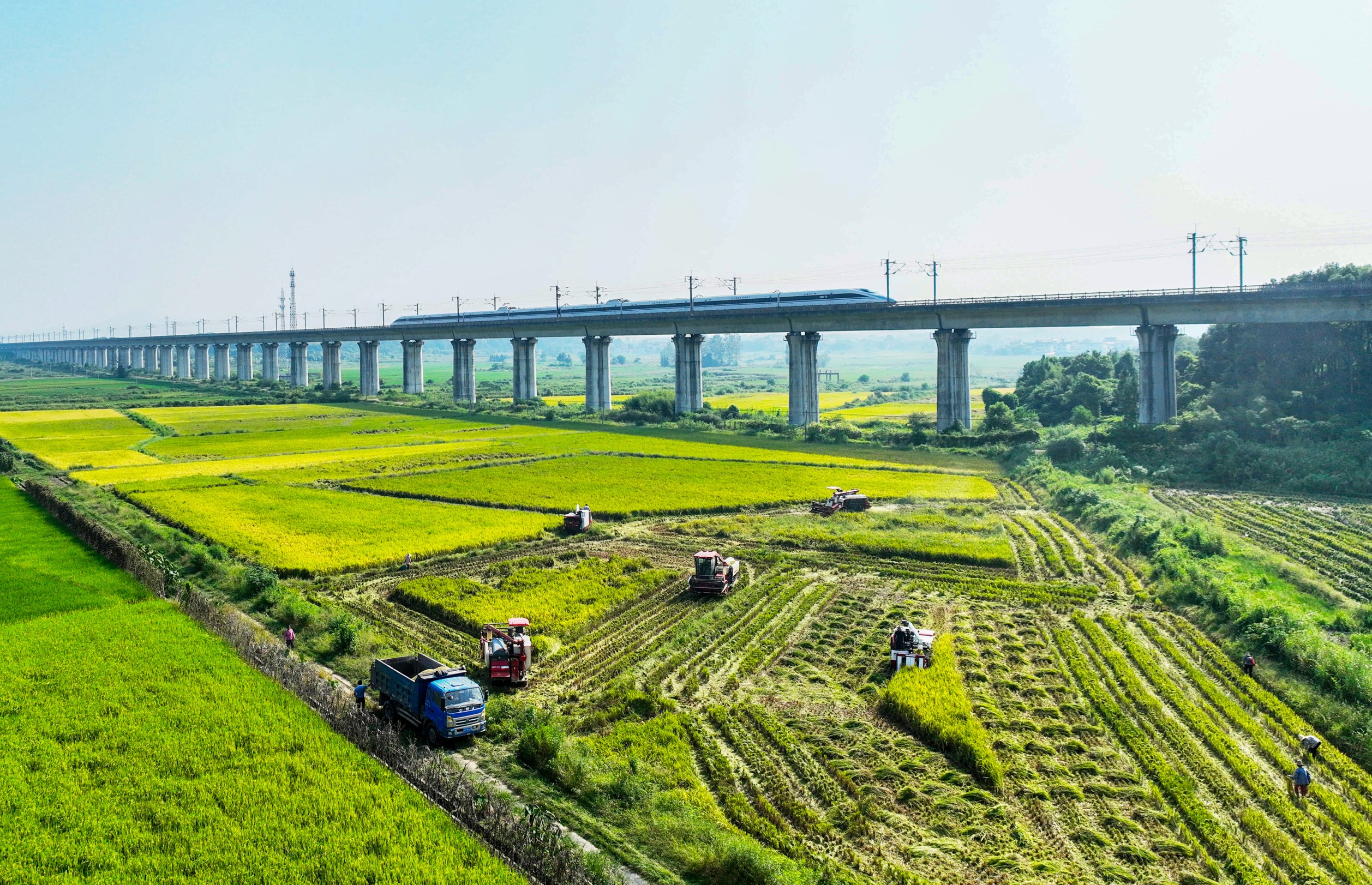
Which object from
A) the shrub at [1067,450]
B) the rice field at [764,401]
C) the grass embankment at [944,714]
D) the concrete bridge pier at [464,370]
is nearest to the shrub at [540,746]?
the grass embankment at [944,714]

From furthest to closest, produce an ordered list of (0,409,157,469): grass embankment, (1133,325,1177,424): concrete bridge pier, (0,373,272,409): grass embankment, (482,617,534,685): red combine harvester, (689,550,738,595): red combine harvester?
1. (0,373,272,409): grass embankment
2. (1133,325,1177,424): concrete bridge pier
3. (0,409,157,469): grass embankment
4. (689,550,738,595): red combine harvester
5. (482,617,534,685): red combine harvester

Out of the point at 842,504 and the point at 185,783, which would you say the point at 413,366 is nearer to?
the point at 842,504

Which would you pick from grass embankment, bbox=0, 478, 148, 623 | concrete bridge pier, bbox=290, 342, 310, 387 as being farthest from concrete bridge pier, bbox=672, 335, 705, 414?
concrete bridge pier, bbox=290, 342, 310, 387

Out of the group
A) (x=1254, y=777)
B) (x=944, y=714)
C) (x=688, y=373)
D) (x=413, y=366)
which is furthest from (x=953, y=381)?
(x=413, y=366)

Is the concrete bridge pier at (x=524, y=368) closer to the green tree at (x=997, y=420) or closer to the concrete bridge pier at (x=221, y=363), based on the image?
the green tree at (x=997, y=420)

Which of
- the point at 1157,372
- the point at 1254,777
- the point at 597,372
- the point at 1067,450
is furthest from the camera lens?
the point at 597,372

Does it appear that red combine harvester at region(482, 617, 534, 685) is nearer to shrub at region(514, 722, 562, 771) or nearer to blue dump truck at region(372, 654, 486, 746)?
blue dump truck at region(372, 654, 486, 746)

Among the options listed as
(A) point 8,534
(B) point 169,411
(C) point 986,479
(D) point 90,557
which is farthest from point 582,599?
(B) point 169,411
